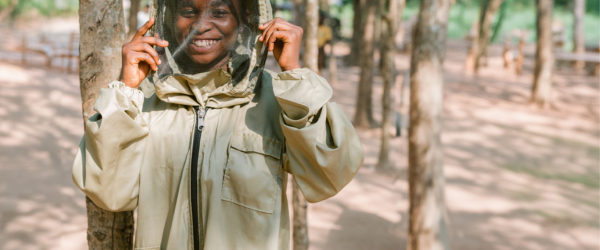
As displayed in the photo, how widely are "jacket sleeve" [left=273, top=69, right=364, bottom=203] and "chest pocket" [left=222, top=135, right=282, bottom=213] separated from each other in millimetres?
82

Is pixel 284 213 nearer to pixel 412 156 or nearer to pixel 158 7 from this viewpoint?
pixel 158 7

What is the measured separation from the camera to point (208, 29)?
1944mm

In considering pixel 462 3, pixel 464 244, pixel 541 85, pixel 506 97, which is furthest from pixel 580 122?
pixel 462 3

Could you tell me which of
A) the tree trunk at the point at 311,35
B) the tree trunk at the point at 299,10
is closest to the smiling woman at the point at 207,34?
the tree trunk at the point at 311,35

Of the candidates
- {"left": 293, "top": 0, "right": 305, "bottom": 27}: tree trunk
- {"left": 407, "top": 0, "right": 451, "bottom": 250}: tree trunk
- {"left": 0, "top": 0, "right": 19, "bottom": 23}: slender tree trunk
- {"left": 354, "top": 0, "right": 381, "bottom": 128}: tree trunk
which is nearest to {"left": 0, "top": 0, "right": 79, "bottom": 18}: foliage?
{"left": 0, "top": 0, "right": 19, "bottom": 23}: slender tree trunk

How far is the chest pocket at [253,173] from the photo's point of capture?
1852mm

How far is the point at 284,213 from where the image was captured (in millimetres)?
1998

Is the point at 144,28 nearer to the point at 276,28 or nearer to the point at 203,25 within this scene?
the point at 203,25

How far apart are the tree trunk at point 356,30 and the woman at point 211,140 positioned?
13.7 meters

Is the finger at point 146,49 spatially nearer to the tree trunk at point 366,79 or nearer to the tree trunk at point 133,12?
the tree trunk at point 133,12

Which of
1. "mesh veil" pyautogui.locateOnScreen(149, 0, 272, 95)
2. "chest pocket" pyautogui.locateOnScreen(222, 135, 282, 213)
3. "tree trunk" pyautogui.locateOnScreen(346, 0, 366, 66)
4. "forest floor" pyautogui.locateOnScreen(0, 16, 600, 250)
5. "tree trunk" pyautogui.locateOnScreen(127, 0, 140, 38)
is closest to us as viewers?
"chest pocket" pyautogui.locateOnScreen(222, 135, 282, 213)

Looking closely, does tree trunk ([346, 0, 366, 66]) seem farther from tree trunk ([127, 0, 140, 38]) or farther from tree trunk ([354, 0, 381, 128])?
tree trunk ([127, 0, 140, 38])

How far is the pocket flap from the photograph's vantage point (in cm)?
188

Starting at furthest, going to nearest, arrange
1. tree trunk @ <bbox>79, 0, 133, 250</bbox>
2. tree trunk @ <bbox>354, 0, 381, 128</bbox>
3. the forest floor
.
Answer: tree trunk @ <bbox>354, 0, 381, 128</bbox>, the forest floor, tree trunk @ <bbox>79, 0, 133, 250</bbox>
